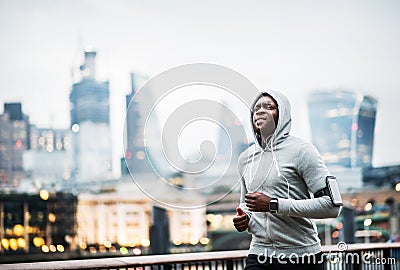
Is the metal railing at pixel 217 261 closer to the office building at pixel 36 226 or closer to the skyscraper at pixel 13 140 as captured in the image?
the office building at pixel 36 226

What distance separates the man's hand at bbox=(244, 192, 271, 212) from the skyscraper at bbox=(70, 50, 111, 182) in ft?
216

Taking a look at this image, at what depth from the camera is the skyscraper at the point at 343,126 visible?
5175 centimetres

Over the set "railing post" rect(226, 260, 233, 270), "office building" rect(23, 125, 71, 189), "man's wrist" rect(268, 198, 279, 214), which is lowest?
"railing post" rect(226, 260, 233, 270)

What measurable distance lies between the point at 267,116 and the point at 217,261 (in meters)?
1.50

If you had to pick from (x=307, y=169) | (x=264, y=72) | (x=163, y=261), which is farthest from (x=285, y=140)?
(x=264, y=72)

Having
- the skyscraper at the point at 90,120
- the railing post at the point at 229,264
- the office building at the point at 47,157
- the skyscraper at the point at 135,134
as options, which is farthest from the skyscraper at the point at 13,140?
the railing post at the point at 229,264

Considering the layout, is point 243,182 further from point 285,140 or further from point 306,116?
point 306,116

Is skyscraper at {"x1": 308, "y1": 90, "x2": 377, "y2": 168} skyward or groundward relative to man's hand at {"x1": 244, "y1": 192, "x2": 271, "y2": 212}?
skyward

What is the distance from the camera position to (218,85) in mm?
2387

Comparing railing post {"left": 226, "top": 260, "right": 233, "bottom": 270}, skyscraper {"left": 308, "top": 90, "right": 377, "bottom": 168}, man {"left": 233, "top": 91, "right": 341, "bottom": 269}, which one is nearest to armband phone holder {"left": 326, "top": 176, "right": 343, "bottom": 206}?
man {"left": 233, "top": 91, "right": 341, "bottom": 269}

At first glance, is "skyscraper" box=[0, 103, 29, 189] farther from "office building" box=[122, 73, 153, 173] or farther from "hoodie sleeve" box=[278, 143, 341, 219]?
"hoodie sleeve" box=[278, 143, 341, 219]

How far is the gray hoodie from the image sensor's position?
193cm

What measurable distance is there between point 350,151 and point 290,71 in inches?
558

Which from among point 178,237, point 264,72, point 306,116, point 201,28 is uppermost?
point 201,28
